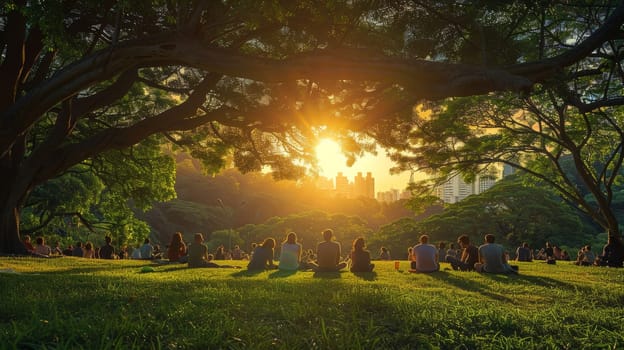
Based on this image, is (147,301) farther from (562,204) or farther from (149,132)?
(562,204)

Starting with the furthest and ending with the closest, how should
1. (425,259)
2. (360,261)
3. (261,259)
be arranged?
(261,259) < (360,261) < (425,259)

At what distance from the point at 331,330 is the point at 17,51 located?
37.1 ft

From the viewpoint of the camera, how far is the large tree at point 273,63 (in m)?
6.53

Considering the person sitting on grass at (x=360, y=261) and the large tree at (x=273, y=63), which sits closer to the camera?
the large tree at (x=273, y=63)

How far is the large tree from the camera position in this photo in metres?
6.53

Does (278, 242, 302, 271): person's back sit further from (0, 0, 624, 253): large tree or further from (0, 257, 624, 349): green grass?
(0, 257, 624, 349): green grass

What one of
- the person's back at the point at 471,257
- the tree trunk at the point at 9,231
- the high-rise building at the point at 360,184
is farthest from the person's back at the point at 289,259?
the high-rise building at the point at 360,184

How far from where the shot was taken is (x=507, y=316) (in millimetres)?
4613

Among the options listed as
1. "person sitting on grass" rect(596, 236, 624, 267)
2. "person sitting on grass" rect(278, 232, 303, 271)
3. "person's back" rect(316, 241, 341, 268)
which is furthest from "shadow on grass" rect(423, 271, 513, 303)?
"person sitting on grass" rect(596, 236, 624, 267)

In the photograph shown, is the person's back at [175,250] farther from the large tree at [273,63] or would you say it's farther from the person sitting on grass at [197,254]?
the large tree at [273,63]

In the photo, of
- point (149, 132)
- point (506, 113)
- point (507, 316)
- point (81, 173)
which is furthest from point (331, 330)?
point (81, 173)

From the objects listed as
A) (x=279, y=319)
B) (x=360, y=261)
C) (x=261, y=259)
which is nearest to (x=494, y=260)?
(x=360, y=261)

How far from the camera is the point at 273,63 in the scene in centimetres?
684

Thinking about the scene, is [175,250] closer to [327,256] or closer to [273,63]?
[327,256]
